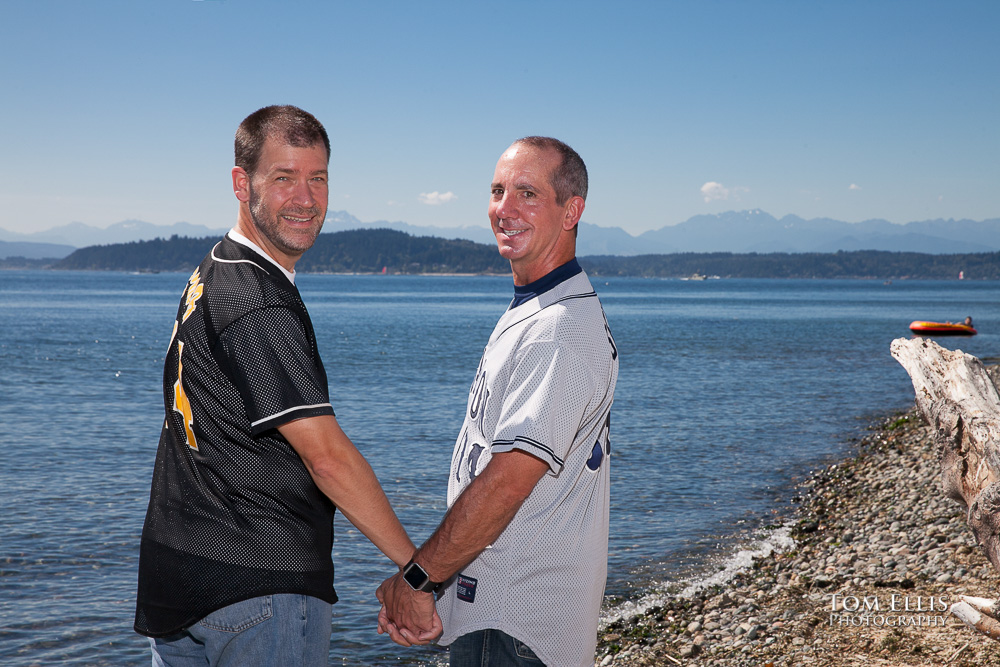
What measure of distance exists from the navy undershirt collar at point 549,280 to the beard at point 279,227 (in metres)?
0.86

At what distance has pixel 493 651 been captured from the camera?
8.80ft

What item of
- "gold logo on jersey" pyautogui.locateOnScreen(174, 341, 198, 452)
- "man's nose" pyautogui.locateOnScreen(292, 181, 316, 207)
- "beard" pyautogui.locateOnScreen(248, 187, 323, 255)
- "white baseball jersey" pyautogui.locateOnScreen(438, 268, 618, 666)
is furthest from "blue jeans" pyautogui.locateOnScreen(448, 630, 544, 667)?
"man's nose" pyautogui.locateOnScreen(292, 181, 316, 207)

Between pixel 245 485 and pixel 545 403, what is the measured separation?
3.50ft

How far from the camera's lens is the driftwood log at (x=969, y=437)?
467cm

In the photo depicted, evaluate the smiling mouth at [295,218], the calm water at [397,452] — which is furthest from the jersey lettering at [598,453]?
the calm water at [397,452]

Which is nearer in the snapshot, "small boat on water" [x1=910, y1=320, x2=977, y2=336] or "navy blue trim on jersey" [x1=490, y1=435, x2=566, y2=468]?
"navy blue trim on jersey" [x1=490, y1=435, x2=566, y2=468]

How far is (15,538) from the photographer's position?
11172mm

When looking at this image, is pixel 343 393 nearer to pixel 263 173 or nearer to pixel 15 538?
pixel 15 538

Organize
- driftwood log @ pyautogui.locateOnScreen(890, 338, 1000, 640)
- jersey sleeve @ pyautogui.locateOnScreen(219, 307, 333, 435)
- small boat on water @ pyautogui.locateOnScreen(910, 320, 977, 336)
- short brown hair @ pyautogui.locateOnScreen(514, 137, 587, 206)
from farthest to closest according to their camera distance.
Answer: small boat on water @ pyautogui.locateOnScreen(910, 320, 977, 336) < driftwood log @ pyautogui.locateOnScreen(890, 338, 1000, 640) < short brown hair @ pyautogui.locateOnScreen(514, 137, 587, 206) < jersey sleeve @ pyautogui.locateOnScreen(219, 307, 333, 435)

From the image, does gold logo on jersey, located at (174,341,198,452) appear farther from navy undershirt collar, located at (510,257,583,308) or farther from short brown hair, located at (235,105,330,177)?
navy undershirt collar, located at (510,257,583,308)

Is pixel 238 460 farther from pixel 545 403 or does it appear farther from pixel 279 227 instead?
pixel 545 403

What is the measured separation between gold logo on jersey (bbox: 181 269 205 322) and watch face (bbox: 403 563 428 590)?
124 centimetres

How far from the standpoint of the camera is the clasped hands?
9.29 ft

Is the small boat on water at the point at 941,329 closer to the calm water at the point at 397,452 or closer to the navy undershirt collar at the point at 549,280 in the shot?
the calm water at the point at 397,452
